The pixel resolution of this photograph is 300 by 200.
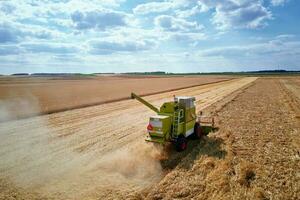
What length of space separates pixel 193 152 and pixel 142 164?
2.30 m

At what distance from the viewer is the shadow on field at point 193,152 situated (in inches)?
437

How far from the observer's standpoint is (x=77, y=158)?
39.5 feet

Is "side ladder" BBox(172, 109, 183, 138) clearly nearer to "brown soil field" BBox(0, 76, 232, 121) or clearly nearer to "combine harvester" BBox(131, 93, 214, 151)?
"combine harvester" BBox(131, 93, 214, 151)

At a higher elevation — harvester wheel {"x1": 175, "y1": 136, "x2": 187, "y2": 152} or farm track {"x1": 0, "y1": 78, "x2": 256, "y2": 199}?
harvester wheel {"x1": 175, "y1": 136, "x2": 187, "y2": 152}

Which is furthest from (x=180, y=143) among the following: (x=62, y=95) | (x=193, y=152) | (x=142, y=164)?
(x=62, y=95)

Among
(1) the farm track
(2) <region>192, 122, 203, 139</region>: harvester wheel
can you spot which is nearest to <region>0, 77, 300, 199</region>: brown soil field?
(1) the farm track

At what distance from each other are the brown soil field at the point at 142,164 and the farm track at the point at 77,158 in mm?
31

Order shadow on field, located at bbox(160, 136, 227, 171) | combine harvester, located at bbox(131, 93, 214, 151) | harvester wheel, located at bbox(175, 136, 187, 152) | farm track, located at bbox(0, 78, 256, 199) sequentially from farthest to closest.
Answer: harvester wheel, located at bbox(175, 136, 187, 152) → combine harvester, located at bbox(131, 93, 214, 151) → shadow on field, located at bbox(160, 136, 227, 171) → farm track, located at bbox(0, 78, 256, 199)

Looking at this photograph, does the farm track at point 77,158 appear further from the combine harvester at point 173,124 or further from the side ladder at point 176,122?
the side ladder at point 176,122

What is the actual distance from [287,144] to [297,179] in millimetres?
4330

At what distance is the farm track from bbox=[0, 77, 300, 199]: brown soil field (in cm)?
3

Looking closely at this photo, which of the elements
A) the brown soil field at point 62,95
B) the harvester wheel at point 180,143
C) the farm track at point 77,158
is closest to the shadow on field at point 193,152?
the harvester wheel at point 180,143

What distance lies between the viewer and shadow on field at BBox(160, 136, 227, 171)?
11100 mm

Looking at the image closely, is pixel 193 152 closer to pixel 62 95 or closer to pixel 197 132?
pixel 197 132
